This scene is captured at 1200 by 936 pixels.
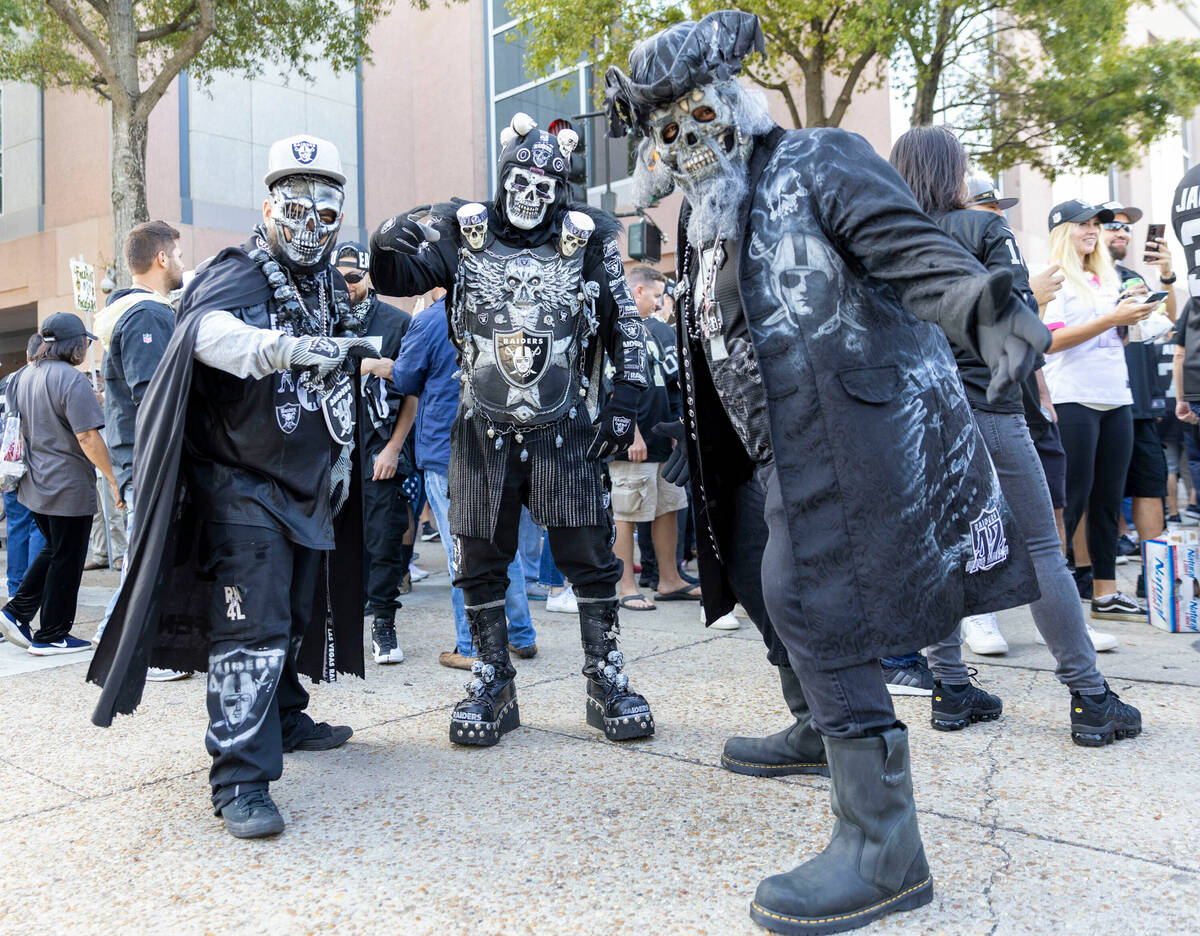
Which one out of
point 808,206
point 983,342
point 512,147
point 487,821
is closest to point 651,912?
point 487,821

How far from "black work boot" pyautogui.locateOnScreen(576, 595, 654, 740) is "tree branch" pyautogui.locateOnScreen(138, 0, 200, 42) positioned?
12.4 metres

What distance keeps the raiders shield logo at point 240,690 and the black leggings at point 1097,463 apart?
13.0ft

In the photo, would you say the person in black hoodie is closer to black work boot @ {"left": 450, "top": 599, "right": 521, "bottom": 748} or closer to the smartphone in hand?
black work boot @ {"left": 450, "top": 599, "right": 521, "bottom": 748}

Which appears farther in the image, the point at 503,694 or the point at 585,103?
the point at 585,103

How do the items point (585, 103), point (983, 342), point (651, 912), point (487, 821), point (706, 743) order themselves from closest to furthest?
point (983, 342)
point (651, 912)
point (487, 821)
point (706, 743)
point (585, 103)

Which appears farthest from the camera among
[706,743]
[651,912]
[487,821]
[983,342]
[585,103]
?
[585,103]

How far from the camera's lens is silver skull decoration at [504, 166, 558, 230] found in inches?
137

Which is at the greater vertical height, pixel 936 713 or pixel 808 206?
pixel 808 206

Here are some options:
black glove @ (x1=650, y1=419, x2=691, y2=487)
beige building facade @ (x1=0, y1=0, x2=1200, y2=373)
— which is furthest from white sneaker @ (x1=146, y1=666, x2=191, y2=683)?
beige building facade @ (x1=0, y1=0, x2=1200, y2=373)

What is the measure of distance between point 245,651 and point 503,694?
1.01 meters

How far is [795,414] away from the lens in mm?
2270

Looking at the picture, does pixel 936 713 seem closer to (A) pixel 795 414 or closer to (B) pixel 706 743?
(B) pixel 706 743

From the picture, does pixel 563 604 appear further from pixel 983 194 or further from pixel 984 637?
pixel 983 194

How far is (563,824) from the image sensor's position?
9.07ft
